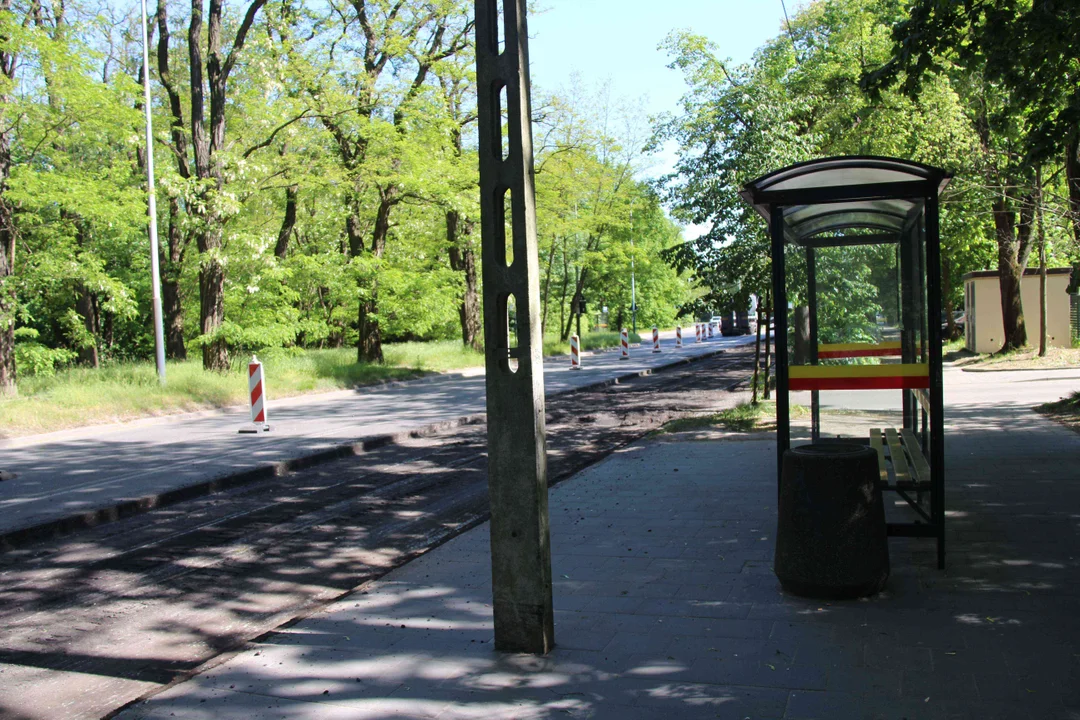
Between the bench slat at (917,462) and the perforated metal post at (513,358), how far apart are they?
3085mm

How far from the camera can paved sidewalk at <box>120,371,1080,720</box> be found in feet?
12.4

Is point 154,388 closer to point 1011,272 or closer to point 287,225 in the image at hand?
point 287,225

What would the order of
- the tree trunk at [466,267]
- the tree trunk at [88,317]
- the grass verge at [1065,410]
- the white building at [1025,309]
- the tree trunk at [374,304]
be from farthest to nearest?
the tree trunk at [466,267] → the tree trunk at [88,317] → the tree trunk at [374,304] → the white building at [1025,309] → the grass verge at [1065,410]

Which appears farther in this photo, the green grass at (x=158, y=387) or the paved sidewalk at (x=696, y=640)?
the green grass at (x=158, y=387)

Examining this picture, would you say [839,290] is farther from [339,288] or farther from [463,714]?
[339,288]

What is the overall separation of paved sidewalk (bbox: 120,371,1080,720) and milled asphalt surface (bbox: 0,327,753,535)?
15.1ft

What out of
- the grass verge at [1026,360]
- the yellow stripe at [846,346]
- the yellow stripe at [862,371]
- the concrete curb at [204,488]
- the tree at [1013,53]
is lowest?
the concrete curb at [204,488]

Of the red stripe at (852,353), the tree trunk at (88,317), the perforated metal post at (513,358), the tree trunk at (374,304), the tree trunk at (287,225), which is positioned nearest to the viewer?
the perforated metal post at (513,358)

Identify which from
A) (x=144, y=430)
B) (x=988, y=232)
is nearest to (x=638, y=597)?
(x=144, y=430)

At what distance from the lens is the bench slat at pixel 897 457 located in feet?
21.0

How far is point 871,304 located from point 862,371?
7.57ft

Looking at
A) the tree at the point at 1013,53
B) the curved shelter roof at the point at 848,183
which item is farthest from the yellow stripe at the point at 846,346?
the tree at the point at 1013,53

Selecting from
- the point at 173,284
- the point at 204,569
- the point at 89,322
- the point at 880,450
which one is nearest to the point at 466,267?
the point at 173,284

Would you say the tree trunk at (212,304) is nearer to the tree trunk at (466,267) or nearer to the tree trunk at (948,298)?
the tree trunk at (466,267)
